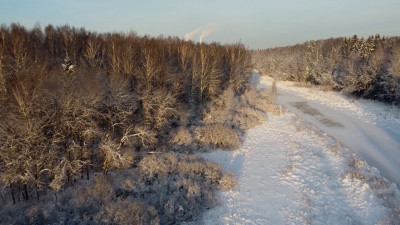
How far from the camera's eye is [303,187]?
53.9 ft

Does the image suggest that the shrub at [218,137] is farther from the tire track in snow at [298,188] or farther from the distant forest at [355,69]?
the distant forest at [355,69]

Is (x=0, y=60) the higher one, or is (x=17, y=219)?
(x=0, y=60)

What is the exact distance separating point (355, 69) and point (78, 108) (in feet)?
142


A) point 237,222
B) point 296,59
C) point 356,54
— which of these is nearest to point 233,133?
point 237,222

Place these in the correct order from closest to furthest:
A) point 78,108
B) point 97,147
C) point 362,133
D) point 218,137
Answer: point 78,108, point 97,147, point 218,137, point 362,133

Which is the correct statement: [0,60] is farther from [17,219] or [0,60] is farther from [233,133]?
[233,133]

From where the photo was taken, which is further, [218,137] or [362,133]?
[362,133]

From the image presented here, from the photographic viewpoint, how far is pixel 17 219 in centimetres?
1245

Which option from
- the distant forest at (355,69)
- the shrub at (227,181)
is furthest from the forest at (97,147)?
the distant forest at (355,69)

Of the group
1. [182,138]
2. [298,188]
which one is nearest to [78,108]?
[182,138]

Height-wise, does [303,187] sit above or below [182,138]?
below

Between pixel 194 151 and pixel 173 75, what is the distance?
9148mm

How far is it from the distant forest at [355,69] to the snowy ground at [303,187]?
2026 cm

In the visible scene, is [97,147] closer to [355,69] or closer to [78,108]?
[78,108]
